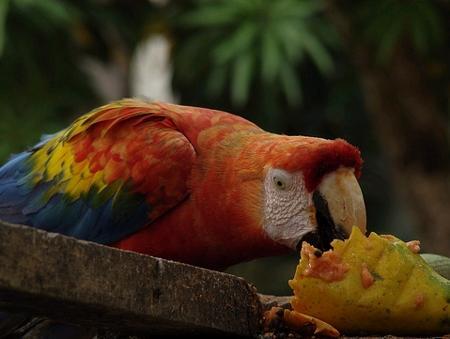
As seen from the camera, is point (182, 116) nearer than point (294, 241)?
No

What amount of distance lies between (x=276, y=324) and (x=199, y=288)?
0.20m

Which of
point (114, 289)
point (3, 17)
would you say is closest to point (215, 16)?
point (3, 17)

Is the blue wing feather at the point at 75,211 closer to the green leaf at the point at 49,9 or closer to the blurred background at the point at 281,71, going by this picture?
the blurred background at the point at 281,71

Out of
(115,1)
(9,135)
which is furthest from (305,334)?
(115,1)

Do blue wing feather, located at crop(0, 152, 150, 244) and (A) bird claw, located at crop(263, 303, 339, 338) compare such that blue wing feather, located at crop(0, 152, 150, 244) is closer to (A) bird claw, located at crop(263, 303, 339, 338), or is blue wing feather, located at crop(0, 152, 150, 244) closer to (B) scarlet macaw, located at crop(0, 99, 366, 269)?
(B) scarlet macaw, located at crop(0, 99, 366, 269)

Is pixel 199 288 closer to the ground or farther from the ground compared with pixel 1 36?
farther from the ground

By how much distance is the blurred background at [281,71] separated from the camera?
5156 mm

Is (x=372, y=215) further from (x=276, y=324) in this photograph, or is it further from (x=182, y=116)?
(x=276, y=324)

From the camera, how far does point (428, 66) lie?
5887 mm

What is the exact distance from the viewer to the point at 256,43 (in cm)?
629

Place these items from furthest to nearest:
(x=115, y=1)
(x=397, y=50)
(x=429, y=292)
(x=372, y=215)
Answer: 1. (x=372, y=215)
2. (x=115, y=1)
3. (x=397, y=50)
4. (x=429, y=292)

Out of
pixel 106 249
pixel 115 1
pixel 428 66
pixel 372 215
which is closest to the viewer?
pixel 106 249

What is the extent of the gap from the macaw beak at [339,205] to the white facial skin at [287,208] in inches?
1.5

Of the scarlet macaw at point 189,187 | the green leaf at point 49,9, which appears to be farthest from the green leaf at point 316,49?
the scarlet macaw at point 189,187
